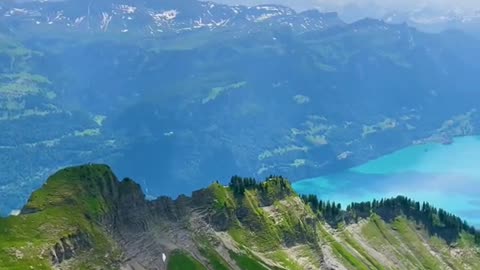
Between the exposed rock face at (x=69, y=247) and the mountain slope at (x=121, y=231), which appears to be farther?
the mountain slope at (x=121, y=231)

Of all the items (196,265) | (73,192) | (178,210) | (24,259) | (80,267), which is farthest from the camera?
(178,210)

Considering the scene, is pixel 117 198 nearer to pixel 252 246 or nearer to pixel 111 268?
pixel 111 268

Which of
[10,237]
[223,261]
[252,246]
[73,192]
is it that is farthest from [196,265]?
[10,237]

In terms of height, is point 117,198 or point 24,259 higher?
point 117,198

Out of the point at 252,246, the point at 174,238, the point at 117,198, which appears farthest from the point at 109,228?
the point at 252,246

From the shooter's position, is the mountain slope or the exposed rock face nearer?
the exposed rock face

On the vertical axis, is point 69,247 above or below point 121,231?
below

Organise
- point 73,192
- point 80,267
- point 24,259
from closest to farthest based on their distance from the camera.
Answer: point 24,259
point 80,267
point 73,192

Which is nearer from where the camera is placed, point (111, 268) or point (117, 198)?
point (111, 268)

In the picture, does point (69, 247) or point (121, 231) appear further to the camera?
point (121, 231)
